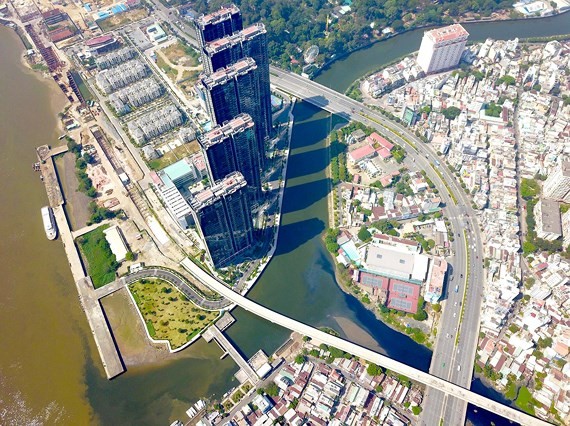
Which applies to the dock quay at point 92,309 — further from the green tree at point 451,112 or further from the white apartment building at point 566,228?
the green tree at point 451,112

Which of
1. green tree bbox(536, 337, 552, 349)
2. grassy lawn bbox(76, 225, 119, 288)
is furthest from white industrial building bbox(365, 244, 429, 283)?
grassy lawn bbox(76, 225, 119, 288)

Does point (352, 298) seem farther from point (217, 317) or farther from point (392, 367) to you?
point (217, 317)

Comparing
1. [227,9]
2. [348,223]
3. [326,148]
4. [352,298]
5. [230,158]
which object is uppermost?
[227,9]

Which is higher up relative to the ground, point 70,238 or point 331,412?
point 70,238

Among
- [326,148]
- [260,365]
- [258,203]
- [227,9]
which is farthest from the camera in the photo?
[326,148]

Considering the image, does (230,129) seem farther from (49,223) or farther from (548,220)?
(548,220)

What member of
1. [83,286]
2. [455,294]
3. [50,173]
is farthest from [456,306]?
[50,173]

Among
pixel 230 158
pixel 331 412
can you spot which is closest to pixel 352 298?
pixel 331 412

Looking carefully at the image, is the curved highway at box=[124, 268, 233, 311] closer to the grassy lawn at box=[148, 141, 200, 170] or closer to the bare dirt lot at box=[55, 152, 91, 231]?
the bare dirt lot at box=[55, 152, 91, 231]
